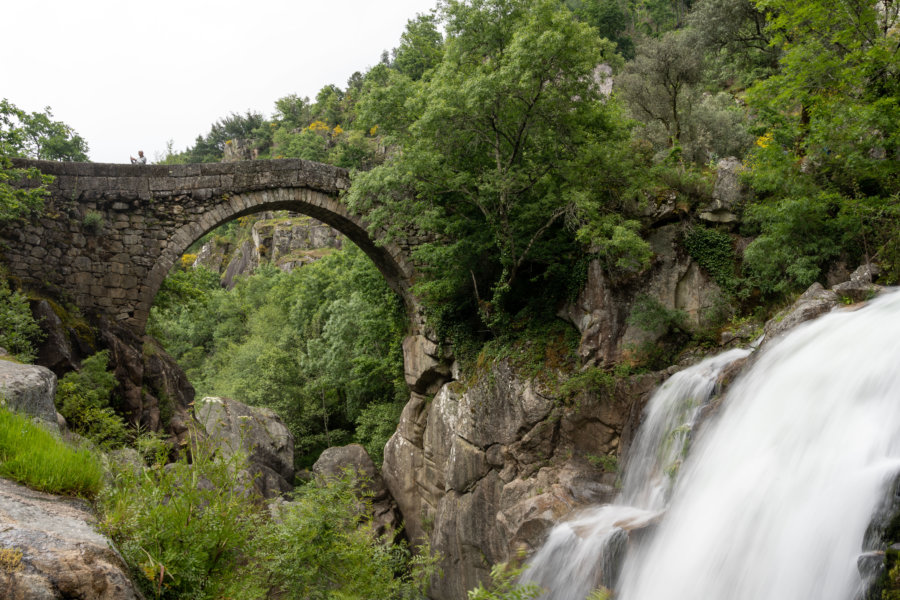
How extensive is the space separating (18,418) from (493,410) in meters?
7.87

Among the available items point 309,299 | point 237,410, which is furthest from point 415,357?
point 309,299

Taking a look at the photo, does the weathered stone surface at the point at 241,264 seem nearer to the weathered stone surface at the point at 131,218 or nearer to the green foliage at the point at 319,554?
the weathered stone surface at the point at 131,218

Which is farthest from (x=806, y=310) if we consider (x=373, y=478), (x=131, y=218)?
(x=131, y=218)

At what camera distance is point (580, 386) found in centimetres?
876

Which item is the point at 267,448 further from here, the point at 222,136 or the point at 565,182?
the point at 222,136

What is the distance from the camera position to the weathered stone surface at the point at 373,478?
12477 mm

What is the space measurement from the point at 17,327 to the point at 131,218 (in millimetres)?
3585

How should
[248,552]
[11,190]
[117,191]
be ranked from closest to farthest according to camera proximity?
1. [248,552]
2. [11,190]
3. [117,191]

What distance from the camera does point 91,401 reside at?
26.5ft

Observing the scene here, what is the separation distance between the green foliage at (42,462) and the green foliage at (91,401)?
4.33m

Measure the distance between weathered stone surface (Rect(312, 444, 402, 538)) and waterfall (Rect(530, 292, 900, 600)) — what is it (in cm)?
656

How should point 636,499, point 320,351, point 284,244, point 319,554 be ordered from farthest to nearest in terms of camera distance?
point 284,244 → point 320,351 → point 636,499 → point 319,554

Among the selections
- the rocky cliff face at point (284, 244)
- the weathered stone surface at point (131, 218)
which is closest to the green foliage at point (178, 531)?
the weathered stone surface at point (131, 218)

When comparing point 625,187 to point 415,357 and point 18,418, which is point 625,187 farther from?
point 18,418
